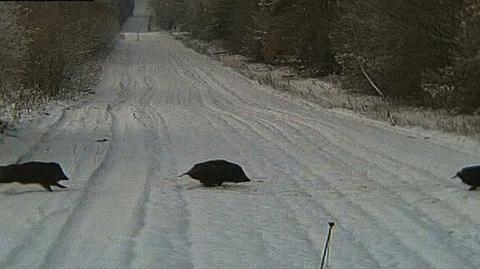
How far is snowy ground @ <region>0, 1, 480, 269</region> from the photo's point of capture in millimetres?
6898

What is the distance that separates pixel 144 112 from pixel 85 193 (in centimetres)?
1443

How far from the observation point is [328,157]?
13.9 m

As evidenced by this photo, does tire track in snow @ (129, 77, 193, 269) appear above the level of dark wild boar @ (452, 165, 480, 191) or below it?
below

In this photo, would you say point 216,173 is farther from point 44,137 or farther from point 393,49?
point 393,49

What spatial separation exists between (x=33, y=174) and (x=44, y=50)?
645 inches

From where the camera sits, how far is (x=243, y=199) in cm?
977

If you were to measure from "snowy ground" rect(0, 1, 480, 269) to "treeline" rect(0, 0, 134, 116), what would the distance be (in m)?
1.41

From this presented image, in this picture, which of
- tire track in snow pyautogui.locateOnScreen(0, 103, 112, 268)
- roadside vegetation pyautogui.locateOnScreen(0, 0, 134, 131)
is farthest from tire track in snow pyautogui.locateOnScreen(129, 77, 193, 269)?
roadside vegetation pyautogui.locateOnScreen(0, 0, 134, 131)

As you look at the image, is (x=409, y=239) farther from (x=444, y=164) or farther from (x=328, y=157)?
(x=328, y=157)

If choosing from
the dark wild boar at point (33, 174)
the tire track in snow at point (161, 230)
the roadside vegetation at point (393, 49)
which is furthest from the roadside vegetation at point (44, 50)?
the roadside vegetation at point (393, 49)

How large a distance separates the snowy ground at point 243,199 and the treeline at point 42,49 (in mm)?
1415

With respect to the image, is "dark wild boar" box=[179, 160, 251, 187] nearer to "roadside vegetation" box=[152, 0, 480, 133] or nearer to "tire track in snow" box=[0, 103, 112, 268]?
"tire track in snow" box=[0, 103, 112, 268]

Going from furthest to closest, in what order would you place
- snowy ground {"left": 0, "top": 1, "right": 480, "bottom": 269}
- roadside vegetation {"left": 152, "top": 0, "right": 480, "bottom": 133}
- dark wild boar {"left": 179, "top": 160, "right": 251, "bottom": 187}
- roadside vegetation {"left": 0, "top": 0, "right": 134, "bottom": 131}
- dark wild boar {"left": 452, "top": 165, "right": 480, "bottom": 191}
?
1. roadside vegetation {"left": 152, "top": 0, "right": 480, "bottom": 133}
2. roadside vegetation {"left": 0, "top": 0, "right": 134, "bottom": 131}
3. dark wild boar {"left": 179, "top": 160, "right": 251, "bottom": 187}
4. dark wild boar {"left": 452, "top": 165, "right": 480, "bottom": 191}
5. snowy ground {"left": 0, "top": 1, "right": 480, "bottom": 269}

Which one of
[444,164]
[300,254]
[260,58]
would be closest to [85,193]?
[300,254]
